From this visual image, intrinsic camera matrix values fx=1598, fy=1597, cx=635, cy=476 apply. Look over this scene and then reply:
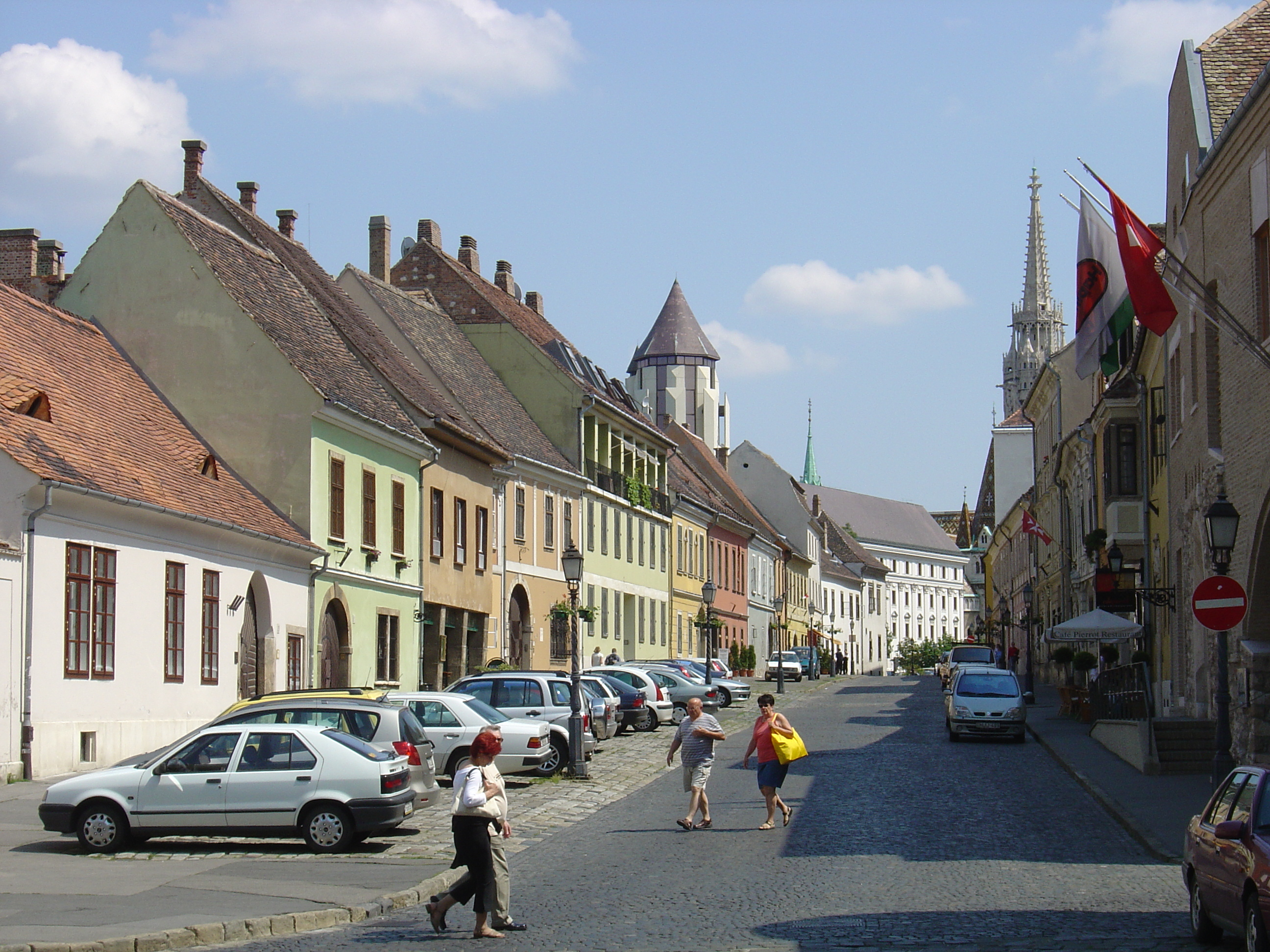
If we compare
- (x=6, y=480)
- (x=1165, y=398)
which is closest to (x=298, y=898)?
(x=6, y=480)

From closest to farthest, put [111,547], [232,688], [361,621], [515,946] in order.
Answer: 1. [515,946]
2. [111,547]
3. [232,688]
4. [361,621]

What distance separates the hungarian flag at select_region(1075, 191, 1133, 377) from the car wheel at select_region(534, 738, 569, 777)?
10244 millimetres

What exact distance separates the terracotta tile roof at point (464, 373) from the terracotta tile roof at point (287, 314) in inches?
278

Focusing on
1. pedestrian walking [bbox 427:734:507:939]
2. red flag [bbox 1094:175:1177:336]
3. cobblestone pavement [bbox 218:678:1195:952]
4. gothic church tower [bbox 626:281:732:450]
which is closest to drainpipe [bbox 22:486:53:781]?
cobblestone pavement [bbox 218:678:1195:952]

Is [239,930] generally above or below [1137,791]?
above

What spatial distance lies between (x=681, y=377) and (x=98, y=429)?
4443 inches

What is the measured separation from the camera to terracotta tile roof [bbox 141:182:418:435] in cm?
3203

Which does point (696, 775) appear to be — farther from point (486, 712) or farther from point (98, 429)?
point (98, 429)

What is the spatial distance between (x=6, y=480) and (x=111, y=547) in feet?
9.16

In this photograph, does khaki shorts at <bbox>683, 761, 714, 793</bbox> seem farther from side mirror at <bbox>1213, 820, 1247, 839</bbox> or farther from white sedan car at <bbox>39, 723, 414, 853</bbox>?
side mirror at <bbox>1213, 820, 1247, 839</bbox>

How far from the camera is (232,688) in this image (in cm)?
2841

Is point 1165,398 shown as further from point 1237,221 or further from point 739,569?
point 739,569

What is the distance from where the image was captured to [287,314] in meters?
34.7

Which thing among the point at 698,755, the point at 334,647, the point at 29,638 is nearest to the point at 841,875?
the point at 698,755
